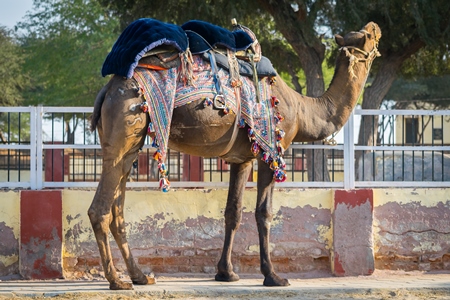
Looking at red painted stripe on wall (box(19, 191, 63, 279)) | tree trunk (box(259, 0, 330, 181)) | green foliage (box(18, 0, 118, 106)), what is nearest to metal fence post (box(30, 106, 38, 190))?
red painted stripe on wall (box(19, 191, 63, 279))

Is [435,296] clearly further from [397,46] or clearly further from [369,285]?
[397,46]

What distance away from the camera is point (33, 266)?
8445 mm

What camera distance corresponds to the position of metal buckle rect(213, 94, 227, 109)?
7535 mm

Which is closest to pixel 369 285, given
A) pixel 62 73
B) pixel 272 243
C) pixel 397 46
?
pixel 272 243

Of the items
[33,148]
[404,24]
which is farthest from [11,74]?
[33,148]

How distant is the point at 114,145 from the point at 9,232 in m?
2.05

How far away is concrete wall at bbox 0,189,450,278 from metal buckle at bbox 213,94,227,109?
5.30 feet

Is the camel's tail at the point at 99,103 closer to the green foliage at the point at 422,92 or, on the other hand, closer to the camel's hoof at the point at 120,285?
the camel's hoof at the point at 120,285

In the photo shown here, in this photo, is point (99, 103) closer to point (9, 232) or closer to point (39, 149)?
point (39, 149)

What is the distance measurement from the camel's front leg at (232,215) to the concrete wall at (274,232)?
498mm

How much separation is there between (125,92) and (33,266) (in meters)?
2.44

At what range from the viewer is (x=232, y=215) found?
27.5ft

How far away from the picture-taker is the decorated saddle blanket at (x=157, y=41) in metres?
7.22

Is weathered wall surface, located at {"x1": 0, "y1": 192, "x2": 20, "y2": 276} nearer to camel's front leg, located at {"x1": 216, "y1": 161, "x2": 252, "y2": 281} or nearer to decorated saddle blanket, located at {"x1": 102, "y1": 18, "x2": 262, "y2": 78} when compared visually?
decorated saddle blanket, located at {"x1": 102, "y1": 18, "x2": 262, "y2": 78}
